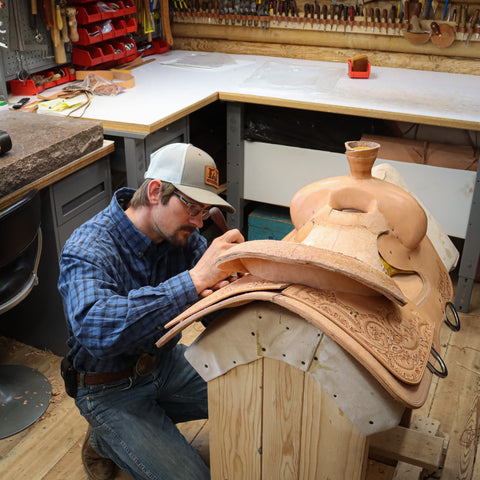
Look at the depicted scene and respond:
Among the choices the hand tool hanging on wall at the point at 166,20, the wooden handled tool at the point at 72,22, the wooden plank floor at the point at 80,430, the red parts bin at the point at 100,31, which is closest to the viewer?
the wooden plank floor at the point at 80,430

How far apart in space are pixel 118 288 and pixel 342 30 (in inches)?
105

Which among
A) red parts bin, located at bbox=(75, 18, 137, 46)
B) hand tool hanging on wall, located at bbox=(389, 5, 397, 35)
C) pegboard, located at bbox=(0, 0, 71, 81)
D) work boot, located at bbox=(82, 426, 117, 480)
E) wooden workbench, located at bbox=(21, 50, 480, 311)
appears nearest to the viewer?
work boot, located at bbox=(82, 426, 117, 480)

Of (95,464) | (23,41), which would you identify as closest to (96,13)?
(23,41)

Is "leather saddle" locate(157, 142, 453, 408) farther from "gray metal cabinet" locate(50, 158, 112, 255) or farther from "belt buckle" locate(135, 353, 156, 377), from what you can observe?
"gray metal cabinet" locate(50, 158, 112, 255)

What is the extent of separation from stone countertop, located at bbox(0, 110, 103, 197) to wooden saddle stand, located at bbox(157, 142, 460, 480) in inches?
43.7

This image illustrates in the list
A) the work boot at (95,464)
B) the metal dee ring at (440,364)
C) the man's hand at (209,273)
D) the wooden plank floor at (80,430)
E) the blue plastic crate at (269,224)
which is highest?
the man's hand at (209,273)

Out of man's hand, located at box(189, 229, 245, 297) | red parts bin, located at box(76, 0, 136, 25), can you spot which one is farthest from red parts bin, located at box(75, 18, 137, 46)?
man's hand, located at box(189, 229, 245, 297)

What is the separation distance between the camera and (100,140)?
2.34 m

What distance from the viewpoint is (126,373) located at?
5.43 ft

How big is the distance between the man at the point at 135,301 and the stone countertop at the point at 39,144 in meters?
0.47

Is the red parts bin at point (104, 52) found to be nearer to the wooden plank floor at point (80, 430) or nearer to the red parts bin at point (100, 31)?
the red parts bin at point (100, 31)

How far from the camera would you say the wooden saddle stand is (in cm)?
99

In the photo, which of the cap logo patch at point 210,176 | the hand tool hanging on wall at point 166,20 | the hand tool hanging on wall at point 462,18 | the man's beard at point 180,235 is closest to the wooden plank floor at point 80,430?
the man's beard at point 180,235

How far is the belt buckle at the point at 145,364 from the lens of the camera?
166 cm
